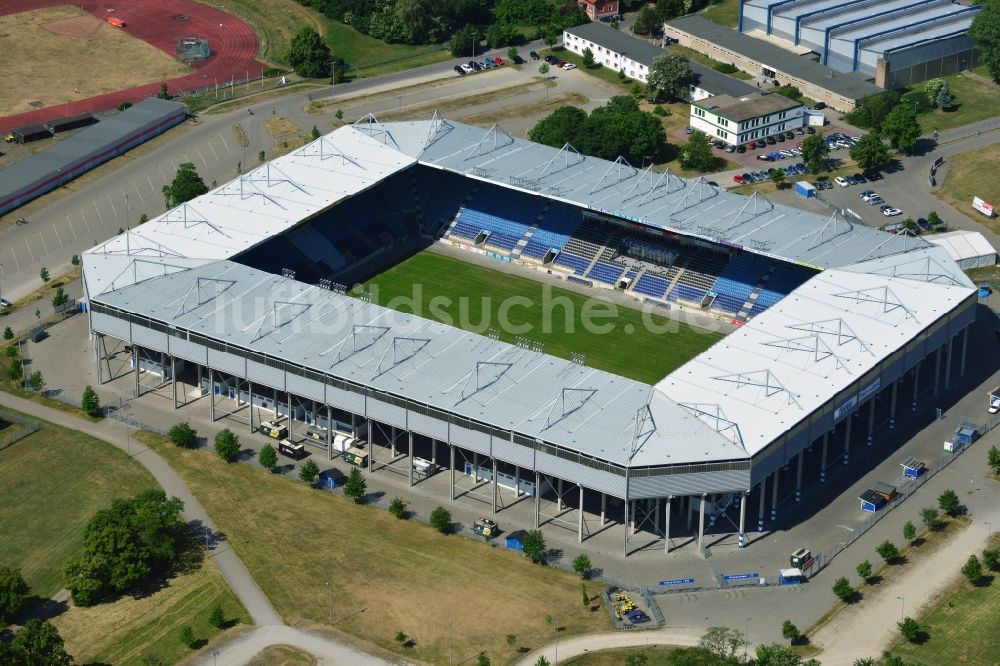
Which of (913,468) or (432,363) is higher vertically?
(432,363)

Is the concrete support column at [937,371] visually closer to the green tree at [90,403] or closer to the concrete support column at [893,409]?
the concrete support column at [893,409]

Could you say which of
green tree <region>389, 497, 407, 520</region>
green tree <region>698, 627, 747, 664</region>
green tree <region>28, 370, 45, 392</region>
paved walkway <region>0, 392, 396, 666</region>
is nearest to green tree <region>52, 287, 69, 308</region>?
green tree <region>28, 370, 45, 392</region>

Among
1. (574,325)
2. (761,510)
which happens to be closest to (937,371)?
(761,510)

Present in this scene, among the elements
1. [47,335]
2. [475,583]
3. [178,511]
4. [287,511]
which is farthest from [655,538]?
[47,335]

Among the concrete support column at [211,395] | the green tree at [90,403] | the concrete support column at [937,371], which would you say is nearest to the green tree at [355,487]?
the concrete support column at [211,395]

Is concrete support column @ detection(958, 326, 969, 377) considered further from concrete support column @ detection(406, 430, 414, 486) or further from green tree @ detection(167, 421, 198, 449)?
green tree @ detection(167, 421, 198, 449)

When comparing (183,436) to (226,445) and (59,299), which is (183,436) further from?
(59,299)

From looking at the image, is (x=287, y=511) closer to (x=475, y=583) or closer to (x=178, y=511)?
(x=178, y=511)
